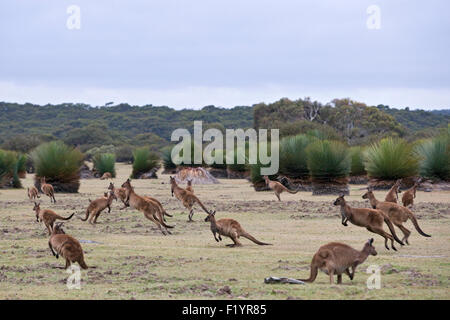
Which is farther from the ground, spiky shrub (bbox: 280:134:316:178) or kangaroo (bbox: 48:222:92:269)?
spiky shrub (bbox: 280:134:316:178)

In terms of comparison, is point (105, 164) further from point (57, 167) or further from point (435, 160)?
point (435, 160)

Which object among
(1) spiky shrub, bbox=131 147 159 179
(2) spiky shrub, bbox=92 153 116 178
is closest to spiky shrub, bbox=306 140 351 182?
(1) spiky shrub, bbox=131 147 159 179

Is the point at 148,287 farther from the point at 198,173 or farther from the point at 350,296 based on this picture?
the point at 198,173

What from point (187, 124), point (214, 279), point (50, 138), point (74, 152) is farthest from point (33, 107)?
point (214, 279)

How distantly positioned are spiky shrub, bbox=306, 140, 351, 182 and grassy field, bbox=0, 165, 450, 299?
592 centimetres

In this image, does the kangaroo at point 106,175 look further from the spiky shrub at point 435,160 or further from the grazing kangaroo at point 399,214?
the grazing kangaroo at point 399,214

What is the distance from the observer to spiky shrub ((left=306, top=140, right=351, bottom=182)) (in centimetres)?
2662

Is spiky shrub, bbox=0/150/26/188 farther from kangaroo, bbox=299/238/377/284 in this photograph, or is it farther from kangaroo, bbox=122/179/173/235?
kangaroo, bbox=299/238/377/284

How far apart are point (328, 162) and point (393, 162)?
9.75ft

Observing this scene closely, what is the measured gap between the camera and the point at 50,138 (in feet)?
268

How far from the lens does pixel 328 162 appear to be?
26.6 meters

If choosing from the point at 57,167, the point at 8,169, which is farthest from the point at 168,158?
the point at 57,167

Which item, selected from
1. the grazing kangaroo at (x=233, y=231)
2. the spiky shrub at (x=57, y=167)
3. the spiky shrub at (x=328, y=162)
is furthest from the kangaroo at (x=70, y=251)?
the spiky shrub at (x=57, y=167)
